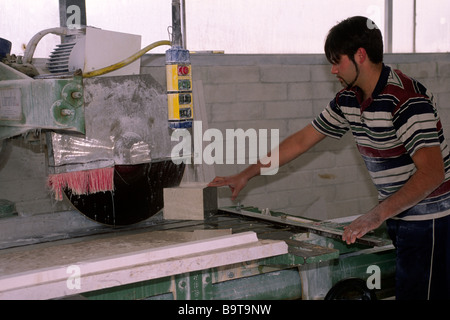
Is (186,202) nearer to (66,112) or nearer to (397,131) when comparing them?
(66,112)

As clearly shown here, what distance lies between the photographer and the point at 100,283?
1.26m

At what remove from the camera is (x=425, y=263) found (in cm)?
172

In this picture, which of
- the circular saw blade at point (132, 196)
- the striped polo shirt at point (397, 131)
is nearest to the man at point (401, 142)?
the striped polo shirt at point (397, 131)

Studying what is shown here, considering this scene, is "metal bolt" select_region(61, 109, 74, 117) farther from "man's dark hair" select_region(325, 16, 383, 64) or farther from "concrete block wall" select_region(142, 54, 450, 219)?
"concrete block wall" select_region(142, 54, 450, 219)

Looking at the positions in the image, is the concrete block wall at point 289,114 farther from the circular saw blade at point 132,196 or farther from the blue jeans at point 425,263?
the blue jeans at point 425,263

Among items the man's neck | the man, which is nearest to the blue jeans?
the man

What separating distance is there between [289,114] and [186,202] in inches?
57.1

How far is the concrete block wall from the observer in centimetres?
293

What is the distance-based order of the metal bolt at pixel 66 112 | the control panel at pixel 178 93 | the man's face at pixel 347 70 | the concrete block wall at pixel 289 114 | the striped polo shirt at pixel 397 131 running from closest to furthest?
the metal bolt at pixel 66 112 < the control panel at pixel 178 93 < the striped polo shirt at pixel 397 131 < the man's face at pixel 347 70 < the concrete block wall at pixel 289 114

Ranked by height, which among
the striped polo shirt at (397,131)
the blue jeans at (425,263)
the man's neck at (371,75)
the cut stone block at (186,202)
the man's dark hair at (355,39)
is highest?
the man's dark hair at (355,39)

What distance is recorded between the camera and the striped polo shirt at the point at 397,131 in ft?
5.35

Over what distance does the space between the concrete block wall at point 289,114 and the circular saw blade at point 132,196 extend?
104 cm

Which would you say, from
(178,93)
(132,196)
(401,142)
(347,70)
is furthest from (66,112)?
(401,142)

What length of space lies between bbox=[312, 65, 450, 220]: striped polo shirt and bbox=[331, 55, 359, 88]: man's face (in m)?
0.06
